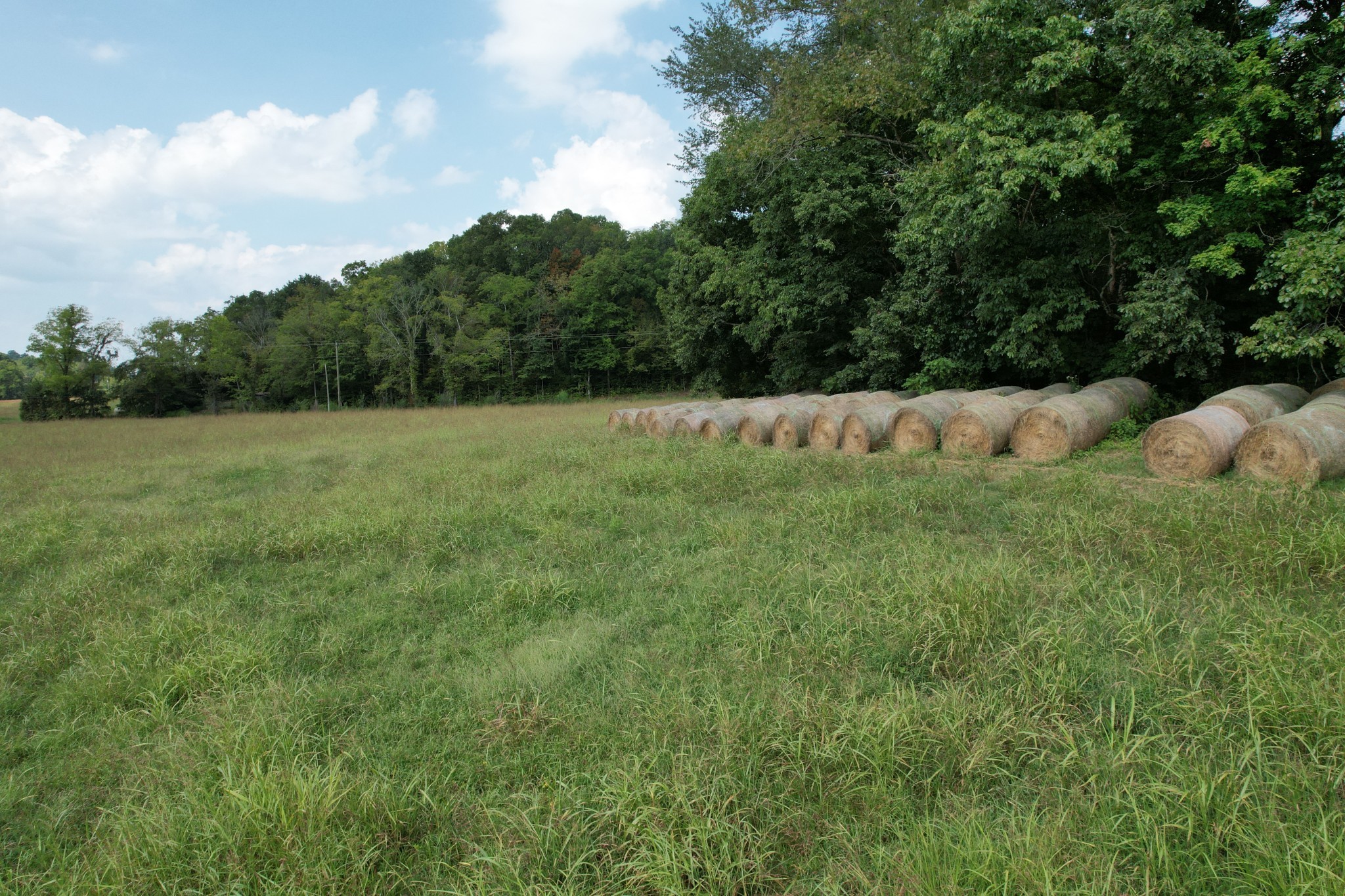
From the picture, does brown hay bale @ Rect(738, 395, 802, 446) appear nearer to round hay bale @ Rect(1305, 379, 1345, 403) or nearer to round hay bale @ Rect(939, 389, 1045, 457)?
round hay bale @ Rect(939, 389, 1045, 457)

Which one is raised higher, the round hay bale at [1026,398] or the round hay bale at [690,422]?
the round hay bale at [1026,398]

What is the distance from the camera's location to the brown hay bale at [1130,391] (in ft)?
36.1

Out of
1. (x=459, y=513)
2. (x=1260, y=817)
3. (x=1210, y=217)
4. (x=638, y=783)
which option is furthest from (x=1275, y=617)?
(x=1210, y=217)

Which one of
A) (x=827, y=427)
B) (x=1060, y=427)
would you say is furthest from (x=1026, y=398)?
(x=827, y=427)

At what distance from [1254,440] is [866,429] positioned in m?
5.09

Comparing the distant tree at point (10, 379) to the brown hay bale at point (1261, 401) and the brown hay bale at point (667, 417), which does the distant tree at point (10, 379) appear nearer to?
the brown hay bale at point (667, 417)

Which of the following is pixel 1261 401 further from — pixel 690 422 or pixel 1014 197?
pixel 690 422

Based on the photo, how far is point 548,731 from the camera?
11.1 ft

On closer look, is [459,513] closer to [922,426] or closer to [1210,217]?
[922,426]

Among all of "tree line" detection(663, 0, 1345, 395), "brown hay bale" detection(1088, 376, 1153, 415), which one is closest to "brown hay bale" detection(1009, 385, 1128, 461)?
"brown hay bale" detection(1088, 376, 1153, 415)

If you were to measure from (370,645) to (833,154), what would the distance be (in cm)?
1539

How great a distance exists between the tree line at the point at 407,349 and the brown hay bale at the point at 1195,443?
39.0 meters

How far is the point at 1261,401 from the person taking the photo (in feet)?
29.7

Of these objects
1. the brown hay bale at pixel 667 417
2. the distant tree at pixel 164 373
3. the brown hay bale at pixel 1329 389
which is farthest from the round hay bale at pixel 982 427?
the distant tree at pixel 164 373
